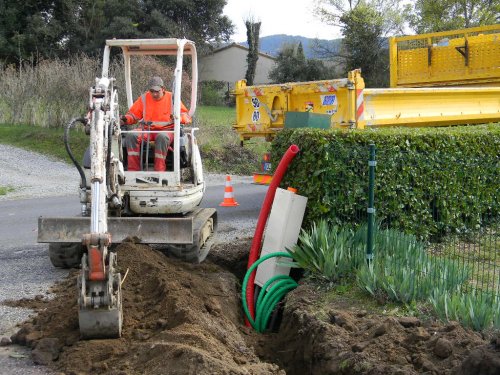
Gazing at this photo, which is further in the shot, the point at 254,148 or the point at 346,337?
the point at 254,148

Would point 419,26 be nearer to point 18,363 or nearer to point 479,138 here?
point 479,138

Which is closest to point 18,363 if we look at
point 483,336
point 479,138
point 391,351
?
point 391,351

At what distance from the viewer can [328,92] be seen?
1002 centimetres

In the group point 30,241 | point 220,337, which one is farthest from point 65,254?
point 220,337

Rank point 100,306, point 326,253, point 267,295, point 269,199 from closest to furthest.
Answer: point 100,306, point 326,253, point 267,295, point 269,199

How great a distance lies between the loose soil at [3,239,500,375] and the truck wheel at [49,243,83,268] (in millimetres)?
610

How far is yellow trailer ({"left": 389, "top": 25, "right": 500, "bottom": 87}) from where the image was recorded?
544 inches

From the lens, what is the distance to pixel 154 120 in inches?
341

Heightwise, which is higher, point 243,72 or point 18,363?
point 243,72

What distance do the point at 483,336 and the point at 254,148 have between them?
17.8 m

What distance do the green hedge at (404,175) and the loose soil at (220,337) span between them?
1.33 metres

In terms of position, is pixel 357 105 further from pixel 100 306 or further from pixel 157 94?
pixel 100 306

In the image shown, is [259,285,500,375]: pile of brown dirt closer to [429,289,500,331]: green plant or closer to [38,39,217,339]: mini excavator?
[429,289,500,331]: green plant

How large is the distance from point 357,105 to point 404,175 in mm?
1484
